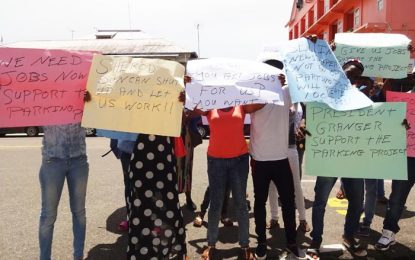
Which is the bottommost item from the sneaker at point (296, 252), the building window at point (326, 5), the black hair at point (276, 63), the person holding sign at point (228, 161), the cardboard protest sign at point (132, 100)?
the sneaker at point (296, 252)

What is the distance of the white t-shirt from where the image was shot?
3705 mm

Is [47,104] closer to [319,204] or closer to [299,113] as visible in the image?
[319,204]

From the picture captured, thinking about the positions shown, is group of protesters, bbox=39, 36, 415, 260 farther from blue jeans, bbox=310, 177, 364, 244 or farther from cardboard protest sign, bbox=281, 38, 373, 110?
cardboard protest sign, bbox=281, 38, 373, 110

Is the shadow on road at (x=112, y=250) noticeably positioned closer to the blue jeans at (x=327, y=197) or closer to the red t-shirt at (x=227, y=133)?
the red t-shirt at (x=227, y=133)

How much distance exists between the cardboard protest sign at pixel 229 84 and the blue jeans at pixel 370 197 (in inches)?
64.0

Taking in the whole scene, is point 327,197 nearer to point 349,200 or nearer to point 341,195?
point 349,200

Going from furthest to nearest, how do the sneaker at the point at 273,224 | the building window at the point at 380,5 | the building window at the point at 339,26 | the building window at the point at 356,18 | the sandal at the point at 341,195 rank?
1. the building window at the point at 339,26
2. the building window at the point at 356,18
3. the building window at the point at 380,5
4. the sandal at the point at 341,195
5. the sneaker at the point at 273,224

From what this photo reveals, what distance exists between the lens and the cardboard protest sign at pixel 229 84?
3.41 metres

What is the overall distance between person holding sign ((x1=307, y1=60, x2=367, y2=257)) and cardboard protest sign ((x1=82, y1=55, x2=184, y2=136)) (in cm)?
153

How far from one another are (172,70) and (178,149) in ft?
3.19

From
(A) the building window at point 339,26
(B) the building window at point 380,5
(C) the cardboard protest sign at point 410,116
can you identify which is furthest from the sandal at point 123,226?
(A) the building window at point 339,26

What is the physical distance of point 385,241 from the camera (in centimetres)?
412

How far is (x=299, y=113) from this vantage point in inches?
196

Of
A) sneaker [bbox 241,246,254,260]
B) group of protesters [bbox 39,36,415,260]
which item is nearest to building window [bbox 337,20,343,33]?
group of protesters [bbox 39,36,415,260]
